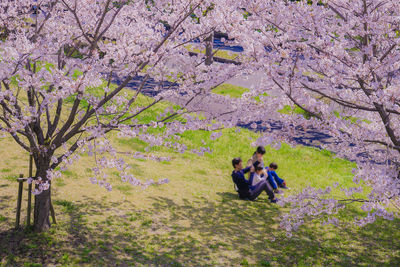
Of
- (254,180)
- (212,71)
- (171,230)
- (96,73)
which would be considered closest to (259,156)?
(254,180)

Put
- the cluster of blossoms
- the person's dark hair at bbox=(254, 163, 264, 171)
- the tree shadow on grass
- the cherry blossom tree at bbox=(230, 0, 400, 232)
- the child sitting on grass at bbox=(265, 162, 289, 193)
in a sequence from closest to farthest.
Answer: the cluster of blossoms < the cherry blossom tree at bbox=(230, 0, 400, 232) < the tree shadow on grass < the person's dark hair at bbox=(254, 163, 264, 171) < the child sitting on grass at bbox=(265, 162, 289, 193)

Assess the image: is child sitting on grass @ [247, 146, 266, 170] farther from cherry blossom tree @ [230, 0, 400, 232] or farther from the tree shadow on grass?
cherry blossom tree @ [230, 0, 400, 232]

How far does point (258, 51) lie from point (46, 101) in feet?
10.9

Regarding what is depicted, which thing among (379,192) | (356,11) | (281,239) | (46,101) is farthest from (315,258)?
(46,101)

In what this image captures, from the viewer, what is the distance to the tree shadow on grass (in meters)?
6.17

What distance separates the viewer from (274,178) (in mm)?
10180

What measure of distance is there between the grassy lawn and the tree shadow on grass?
0.06 ft

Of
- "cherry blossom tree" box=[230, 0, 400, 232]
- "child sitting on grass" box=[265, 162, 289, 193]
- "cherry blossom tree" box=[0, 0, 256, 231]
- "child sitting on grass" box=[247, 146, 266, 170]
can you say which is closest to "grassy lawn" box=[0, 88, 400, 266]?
"child sitting on grass" box=[265, 162, 289, 193]

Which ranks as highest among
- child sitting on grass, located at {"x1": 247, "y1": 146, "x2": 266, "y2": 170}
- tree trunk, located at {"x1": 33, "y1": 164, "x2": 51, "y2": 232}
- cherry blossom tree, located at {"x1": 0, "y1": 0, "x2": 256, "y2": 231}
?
cherry blossom tree, located at {"x1": 0, "y1": 0, "x2": 256, "y2": 231}

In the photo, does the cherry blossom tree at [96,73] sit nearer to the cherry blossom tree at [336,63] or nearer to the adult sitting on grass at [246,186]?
the cherry blossom tree at [336,63]

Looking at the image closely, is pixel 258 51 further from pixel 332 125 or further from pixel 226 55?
pixel 226 55

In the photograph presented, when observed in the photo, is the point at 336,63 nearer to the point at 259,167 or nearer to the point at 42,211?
the point at 259,167

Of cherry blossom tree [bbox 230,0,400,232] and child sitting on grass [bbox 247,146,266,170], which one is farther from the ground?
cherry blossom tree [bbox 230,0,400,232]

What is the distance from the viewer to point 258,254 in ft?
22.6
